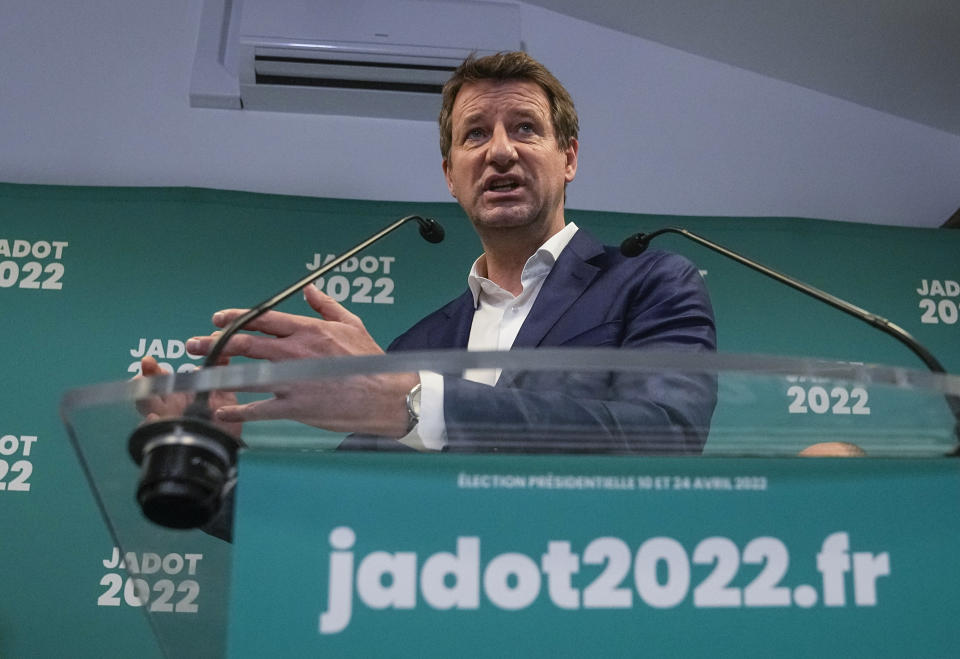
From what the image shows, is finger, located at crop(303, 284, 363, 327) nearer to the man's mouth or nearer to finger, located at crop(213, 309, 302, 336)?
finger, located at crop(213, 309, 302, 336)

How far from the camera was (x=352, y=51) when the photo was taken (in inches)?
117

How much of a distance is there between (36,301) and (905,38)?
2.33m

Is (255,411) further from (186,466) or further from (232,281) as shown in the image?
(232,281)

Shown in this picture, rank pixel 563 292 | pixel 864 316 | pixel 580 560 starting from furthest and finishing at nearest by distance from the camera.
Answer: pixel 563 292, pixel 864 316, pixel 580 560

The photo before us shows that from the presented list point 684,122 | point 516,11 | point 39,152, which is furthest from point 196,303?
point 684,122

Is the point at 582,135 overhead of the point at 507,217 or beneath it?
overhead

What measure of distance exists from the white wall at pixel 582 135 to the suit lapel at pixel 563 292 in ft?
4.34

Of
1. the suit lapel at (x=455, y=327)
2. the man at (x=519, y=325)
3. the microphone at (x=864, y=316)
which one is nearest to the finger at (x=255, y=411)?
the man at (x=519, y=325)

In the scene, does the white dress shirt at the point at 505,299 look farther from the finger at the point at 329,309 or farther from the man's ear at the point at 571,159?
the finger at the point at 329,309

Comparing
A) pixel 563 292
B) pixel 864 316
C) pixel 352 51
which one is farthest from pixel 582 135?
pixel 864 316

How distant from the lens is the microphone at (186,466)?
74 centimetres

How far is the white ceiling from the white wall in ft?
0.14

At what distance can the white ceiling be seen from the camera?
285 centimetres

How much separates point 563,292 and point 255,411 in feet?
3.04
